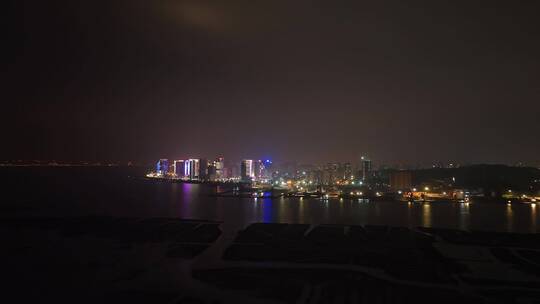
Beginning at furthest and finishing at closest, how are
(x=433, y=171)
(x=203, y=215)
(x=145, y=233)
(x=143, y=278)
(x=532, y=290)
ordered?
(x=433, y=171), (x=203, y=215), (x=145, y=233), (x=143, y=278), (x=532, y=290)

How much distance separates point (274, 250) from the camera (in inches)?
352

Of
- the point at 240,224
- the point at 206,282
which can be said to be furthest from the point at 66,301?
the point at 240,224

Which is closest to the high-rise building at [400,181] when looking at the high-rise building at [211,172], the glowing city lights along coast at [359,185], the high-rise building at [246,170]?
the glowing city lights along coast at [359,185]

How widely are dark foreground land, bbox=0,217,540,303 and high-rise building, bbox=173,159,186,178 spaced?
4904 centimetres

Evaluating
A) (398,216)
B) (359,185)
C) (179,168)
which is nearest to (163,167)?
(179,168)

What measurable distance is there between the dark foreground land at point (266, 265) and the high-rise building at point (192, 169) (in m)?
A: 42.7

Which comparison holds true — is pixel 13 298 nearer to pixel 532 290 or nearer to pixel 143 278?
pixel 143 278

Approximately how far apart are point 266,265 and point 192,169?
49.8 meters

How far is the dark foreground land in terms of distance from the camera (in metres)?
5.94

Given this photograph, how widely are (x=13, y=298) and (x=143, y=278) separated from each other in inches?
75.7

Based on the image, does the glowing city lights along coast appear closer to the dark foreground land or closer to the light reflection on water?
the light reflection on water

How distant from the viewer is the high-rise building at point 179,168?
6079 centimetres

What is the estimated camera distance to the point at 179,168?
63.4m

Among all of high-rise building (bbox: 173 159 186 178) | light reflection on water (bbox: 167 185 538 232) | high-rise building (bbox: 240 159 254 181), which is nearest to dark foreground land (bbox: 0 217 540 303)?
light reflection on water (bbox: 167 185 538 232)
